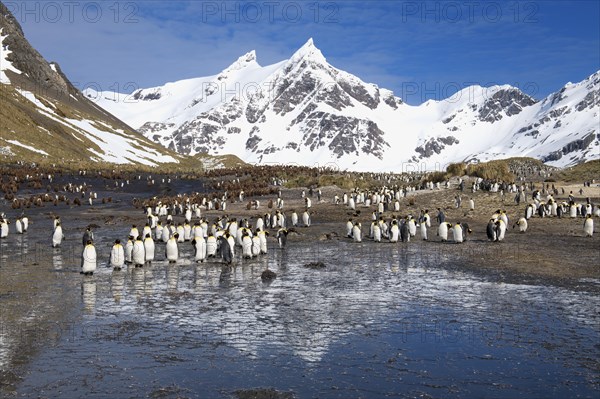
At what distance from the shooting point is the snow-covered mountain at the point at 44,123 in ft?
264

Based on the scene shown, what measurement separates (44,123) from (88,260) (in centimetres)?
8235

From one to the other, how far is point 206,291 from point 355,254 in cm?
849

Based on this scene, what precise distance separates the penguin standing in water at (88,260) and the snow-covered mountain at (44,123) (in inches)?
2188

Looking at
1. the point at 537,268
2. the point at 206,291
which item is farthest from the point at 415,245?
the point at 206,291

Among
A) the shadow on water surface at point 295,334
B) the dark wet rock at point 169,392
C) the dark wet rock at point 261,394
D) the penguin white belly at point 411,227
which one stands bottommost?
the dark wet rock at point 261,394

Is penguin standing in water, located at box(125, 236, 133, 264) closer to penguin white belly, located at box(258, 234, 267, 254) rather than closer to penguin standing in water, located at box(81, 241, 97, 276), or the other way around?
penguin standing in water, located at box(81, 241, 97, 276)

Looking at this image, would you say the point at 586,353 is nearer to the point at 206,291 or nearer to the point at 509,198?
the point at 206,291

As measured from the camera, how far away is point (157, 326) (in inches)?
522

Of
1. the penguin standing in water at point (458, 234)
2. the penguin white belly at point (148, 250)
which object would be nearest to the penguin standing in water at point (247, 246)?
the penguin white belly at point (148, 250)

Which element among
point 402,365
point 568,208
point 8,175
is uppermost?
point 8,175

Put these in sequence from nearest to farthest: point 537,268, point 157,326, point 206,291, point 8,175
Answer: point 157,326
point 206,291
point 537,268
point 8,175

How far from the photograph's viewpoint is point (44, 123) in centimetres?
9375

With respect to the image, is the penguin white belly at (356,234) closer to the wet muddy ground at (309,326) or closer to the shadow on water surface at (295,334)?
the wet muddy ground at (309,326)

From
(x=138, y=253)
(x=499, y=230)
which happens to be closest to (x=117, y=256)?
(x=138, y=253)
